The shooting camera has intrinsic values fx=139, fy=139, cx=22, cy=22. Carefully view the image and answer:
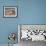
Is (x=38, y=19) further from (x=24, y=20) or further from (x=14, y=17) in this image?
(x=14, y=17)

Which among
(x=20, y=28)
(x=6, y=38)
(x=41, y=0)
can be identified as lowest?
(x=6, y=38)

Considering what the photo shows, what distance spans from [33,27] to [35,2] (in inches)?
33.0

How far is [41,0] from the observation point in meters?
4.60

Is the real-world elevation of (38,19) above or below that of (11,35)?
above

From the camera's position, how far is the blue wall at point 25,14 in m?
4.57

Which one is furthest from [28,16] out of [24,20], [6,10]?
[6,10]

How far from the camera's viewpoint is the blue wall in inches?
180

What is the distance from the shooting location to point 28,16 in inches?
181

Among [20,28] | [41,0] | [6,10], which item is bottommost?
[20,28]

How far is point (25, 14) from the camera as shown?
4594 millimetres

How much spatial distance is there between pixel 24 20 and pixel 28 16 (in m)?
0.19

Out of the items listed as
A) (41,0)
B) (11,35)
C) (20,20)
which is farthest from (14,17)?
(41,0)

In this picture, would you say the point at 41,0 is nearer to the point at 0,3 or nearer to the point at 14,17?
→ the point at 14,17

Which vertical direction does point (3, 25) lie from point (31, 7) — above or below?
below
